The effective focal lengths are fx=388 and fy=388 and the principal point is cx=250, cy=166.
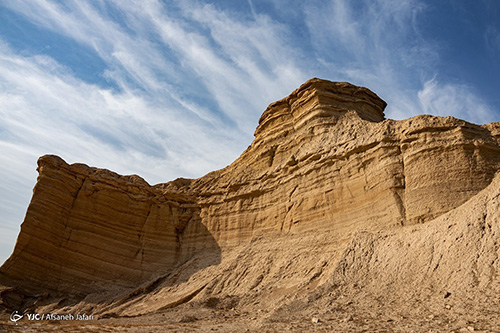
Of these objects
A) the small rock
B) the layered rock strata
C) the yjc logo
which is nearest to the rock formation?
the layered rock strata

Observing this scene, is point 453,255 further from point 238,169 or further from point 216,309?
point 238,169

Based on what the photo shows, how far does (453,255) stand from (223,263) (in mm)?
12977

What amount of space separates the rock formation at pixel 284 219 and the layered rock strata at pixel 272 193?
71 mm

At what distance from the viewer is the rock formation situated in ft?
47.1

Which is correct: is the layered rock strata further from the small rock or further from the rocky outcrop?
the small rock

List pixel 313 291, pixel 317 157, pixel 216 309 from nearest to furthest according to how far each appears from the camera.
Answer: pixel 313 291, pixel 216 309, pixel 317 157

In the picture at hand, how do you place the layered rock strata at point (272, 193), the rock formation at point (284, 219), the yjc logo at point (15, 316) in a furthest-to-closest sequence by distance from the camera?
the yjc logo at point (15, 316) → the layered rock strata at point (272, 193) → the rock formation at point (284, 219)

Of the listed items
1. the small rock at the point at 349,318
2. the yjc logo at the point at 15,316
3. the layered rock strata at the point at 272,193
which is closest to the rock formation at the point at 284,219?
the layered rock strata at the point at 272,193

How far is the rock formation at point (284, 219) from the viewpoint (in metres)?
14.4

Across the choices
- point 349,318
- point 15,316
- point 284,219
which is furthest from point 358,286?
point 15,316

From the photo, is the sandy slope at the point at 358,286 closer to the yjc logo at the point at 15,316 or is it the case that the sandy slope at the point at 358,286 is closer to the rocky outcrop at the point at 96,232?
the yjc logo at the point at 15,316

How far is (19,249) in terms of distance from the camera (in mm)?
25766

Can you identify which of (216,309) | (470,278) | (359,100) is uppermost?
(359,100)

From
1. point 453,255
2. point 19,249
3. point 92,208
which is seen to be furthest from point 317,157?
point 19,249
